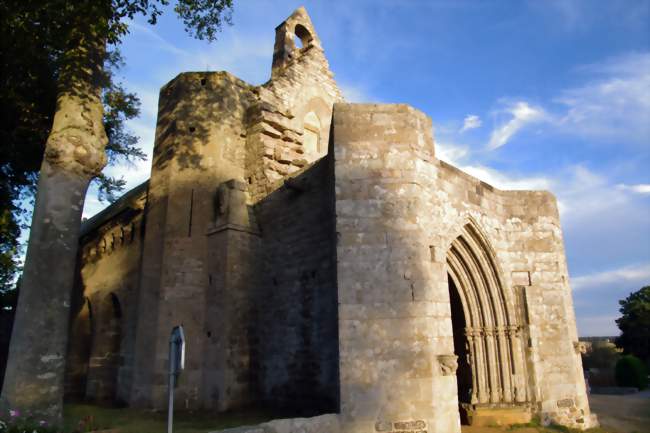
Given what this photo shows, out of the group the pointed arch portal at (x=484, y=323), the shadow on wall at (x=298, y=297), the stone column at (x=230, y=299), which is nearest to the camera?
the shadow on wall at (x=298, y=297)

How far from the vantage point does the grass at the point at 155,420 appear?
22.0ft

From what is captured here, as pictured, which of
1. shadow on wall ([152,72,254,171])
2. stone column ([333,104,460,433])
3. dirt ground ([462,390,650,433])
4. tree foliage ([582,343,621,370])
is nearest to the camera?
stone column ([333,104,460,433])

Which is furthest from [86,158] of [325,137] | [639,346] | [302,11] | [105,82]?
[639,346]

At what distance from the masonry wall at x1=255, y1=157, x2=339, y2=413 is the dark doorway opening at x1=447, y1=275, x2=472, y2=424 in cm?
258

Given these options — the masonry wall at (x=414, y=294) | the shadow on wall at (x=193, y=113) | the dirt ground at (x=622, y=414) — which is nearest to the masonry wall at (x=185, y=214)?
the shadow on wall at (x=193, y=113)

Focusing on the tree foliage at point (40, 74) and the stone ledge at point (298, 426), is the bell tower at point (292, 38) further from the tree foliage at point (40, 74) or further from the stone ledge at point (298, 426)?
the stone ledge at point (298, 426)

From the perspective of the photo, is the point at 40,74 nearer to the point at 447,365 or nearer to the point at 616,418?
the point at 447,365

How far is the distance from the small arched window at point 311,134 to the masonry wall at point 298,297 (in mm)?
3933

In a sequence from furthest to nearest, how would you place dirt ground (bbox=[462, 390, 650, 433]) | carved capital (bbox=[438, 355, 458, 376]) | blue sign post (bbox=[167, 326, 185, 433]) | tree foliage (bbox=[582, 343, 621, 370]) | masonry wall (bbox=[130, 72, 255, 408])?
tree foliage (bbox=[582, 343, 621, 370]) < masonry wall (bbox=[130, 72, 255, 408]) < dirt ground (bbox=[462, 390, 650, 433]) < carved capital (bbox=[438, 355, 458, 376]) < blue sign post (bbox=[167, 326, 185, 433])

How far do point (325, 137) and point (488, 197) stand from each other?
6012mm

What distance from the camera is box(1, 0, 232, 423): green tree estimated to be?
675cm

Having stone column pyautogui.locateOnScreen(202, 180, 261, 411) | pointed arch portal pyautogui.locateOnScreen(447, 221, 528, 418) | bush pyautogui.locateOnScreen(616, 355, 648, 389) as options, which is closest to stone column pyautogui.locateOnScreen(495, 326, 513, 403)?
pointed arch portal pyautogui.locateOnScreen(447, 221, 528, 418)

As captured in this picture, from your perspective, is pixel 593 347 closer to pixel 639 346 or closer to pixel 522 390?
pixel 639 346

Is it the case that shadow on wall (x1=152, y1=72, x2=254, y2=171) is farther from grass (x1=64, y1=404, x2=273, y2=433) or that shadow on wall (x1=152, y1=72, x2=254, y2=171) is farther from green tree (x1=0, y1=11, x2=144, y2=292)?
grass (x1=64, y1=404, x2=273, y2=433)
